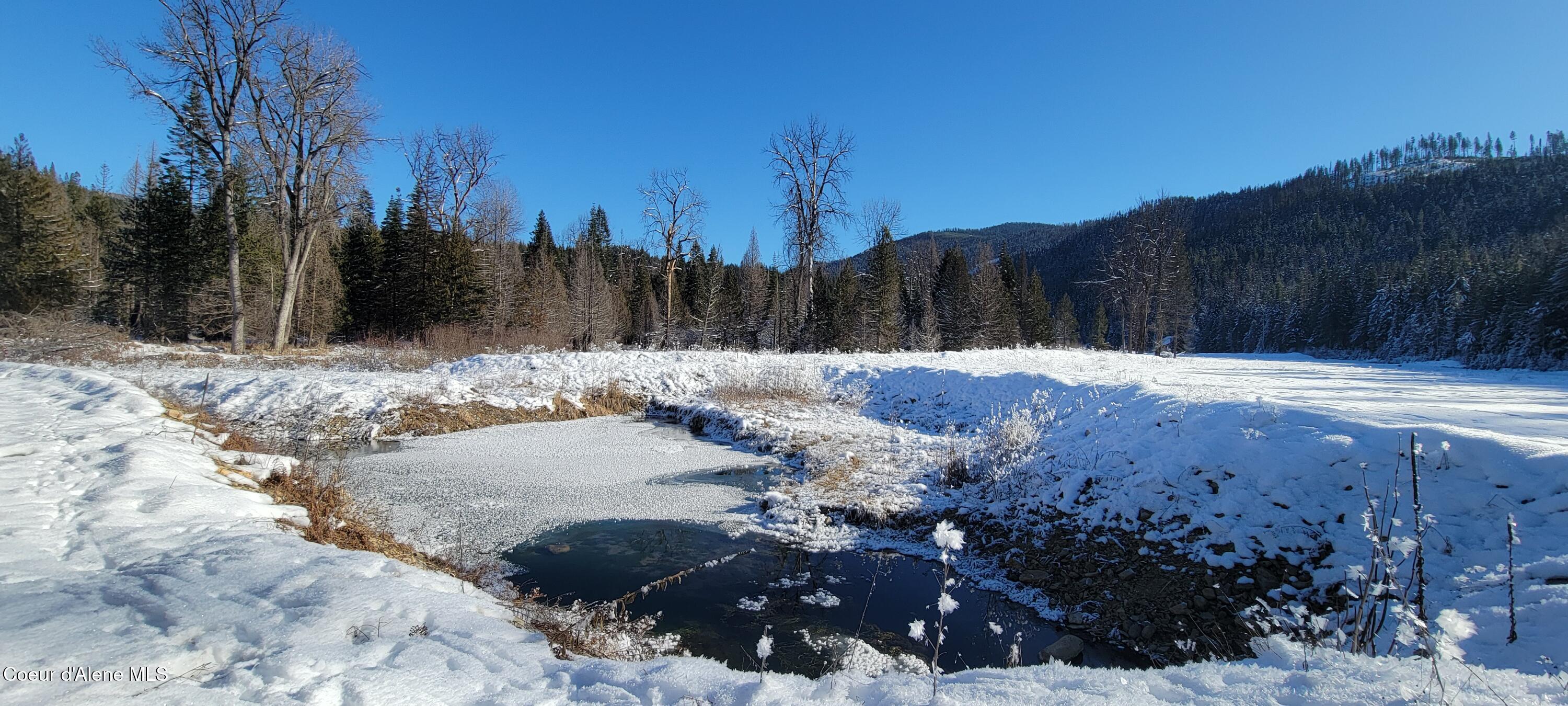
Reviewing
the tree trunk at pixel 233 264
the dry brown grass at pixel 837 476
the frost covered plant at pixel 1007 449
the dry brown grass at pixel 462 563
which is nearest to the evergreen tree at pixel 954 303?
the frost covered plant at pixel 1007 449

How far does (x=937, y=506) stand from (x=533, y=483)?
5.78 m

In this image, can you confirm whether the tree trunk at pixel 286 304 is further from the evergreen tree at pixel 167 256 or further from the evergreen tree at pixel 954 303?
the evergreen tree at pixel 954 303

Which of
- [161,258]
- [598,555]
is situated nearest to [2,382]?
[598,555]

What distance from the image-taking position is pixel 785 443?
11.0 meters

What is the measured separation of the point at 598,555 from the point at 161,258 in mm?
32399

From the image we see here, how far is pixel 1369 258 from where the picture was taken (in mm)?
89625

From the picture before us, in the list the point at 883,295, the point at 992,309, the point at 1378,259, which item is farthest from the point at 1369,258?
the point at 883,295

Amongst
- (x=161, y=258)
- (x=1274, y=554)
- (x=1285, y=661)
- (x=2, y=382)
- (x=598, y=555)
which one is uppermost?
(x=161, y=258)

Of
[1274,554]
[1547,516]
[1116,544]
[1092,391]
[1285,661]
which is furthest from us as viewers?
[1092,391]

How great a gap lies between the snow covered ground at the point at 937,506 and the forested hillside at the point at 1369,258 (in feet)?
78.3

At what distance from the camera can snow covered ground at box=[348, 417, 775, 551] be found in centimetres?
671

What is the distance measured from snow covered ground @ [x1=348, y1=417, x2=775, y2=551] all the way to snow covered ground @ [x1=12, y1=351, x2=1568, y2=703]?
1.28 m

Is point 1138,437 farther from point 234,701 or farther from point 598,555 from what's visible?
point 234,701

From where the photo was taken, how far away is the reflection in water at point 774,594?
14.4 ft
